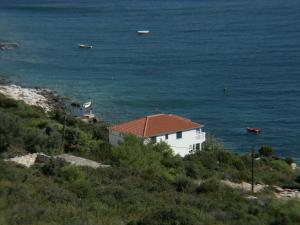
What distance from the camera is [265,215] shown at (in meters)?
23.9

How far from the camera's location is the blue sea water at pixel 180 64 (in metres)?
67.6

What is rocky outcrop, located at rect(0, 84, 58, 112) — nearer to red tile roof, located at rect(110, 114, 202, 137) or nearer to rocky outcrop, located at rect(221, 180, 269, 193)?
red tile roof, located at rect(110, 114, 202, 137)

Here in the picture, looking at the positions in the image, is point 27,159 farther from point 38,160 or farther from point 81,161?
point 81,161

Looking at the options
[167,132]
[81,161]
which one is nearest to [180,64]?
[167,132]

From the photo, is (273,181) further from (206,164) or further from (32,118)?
(32,118)

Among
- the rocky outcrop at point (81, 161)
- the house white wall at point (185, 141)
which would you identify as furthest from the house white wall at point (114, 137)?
the rocky outcrop at point (81, 161)

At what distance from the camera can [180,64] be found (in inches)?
3693

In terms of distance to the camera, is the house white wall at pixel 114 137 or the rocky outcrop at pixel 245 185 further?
the house white wall at pixel 114 137

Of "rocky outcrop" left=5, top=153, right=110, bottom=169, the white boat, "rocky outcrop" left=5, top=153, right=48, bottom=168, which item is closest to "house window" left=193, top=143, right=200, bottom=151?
"rocky outcrop" left=5, top=153, right=110, bottom=169

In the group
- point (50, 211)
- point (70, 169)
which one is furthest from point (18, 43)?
point (50, 211)

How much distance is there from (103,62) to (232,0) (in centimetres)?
9294

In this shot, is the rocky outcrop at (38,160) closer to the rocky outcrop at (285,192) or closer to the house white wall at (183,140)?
the rocky outcrop at (285,192)

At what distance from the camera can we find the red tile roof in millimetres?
46562

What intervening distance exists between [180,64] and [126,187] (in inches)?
2691
